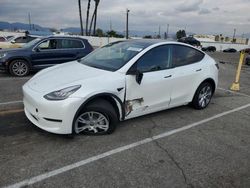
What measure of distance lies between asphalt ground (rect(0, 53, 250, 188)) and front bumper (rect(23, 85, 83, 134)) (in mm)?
273

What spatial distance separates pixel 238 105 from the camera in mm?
6266

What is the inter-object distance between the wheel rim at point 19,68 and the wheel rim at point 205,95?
6243 mm

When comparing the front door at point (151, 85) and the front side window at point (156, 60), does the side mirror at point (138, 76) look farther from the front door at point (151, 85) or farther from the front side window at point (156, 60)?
Answer: the front side window at point (156, 60)

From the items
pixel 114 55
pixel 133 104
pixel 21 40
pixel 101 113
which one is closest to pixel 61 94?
pixel 101 113

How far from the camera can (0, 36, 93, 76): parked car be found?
28.1 ft

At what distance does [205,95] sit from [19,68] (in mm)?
6465

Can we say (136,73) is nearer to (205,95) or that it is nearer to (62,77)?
(62,77)

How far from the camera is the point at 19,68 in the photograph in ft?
28.6

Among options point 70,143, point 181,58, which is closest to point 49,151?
point 70,143

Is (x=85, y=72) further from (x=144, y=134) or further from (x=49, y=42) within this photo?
(x=49, y=42)

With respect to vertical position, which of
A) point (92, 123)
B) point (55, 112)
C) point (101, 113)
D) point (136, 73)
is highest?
point (136, 73)

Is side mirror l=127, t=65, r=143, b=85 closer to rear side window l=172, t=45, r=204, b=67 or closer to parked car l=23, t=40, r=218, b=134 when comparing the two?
parked car l=23, t=40, r=218, b=134

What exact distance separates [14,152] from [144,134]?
202 centimetres

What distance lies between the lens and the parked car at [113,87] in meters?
3.54
